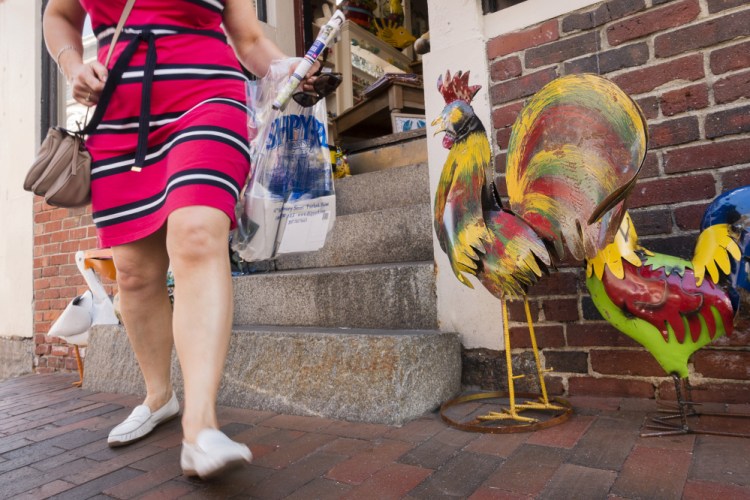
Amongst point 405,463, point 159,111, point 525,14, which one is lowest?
point 405,463

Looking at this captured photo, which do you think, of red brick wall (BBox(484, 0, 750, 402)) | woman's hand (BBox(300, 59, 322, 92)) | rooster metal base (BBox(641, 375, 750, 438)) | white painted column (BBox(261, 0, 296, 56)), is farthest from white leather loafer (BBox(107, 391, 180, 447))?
white painted column (BBox(261, 0, 296, 56))

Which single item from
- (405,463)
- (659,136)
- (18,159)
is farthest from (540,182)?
(18,159)

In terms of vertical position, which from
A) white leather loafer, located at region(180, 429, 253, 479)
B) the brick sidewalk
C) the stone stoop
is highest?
the stone stoop

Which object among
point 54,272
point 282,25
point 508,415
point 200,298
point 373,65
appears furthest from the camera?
point 373,65

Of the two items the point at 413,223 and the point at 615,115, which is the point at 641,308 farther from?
the point at 413,223

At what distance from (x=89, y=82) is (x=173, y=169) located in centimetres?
38

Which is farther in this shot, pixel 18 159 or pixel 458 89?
pixel 18 159

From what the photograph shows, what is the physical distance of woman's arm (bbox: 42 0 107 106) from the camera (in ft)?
4.68

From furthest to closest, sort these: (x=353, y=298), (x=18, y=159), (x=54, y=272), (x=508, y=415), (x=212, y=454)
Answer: (x=18, y=159) < (x=54, y=272) < (x=353, y=298) < (x=508, y=415) < (x=212, y=454)

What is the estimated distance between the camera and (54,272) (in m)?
3.88

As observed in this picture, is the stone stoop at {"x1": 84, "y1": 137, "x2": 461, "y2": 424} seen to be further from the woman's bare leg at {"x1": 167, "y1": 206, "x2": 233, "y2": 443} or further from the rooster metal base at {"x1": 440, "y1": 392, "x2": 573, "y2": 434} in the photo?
the woman's bare leg at {"x1": 167, "y1": 206, "x2": 233, "y2": 443}

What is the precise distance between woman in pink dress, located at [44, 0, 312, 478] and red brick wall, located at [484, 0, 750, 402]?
44.1 inches

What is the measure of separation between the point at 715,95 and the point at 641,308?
0.80m

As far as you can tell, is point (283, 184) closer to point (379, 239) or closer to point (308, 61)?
point (308, 61)
